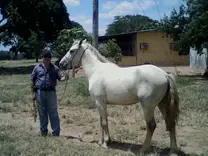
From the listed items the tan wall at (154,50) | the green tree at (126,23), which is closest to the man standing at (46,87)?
the tan wall at (154,50)

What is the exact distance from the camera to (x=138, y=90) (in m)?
5.95

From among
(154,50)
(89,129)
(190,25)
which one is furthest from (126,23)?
(89,129)

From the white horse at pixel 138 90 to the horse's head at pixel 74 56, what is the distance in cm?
31

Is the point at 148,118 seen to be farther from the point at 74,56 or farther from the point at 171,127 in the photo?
the point at 74,56

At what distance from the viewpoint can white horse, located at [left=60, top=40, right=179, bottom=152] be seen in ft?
19.2

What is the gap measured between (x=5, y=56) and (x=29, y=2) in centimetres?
5807

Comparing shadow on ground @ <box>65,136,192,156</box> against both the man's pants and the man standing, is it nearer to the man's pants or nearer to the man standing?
the man's pants

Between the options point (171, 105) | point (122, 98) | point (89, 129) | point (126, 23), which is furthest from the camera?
point (126, 23)

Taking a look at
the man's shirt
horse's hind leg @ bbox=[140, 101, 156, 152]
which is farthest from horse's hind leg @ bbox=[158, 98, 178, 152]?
the man's shirt

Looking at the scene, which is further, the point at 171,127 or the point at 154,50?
the point at 154,50

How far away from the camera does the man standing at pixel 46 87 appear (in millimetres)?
6984

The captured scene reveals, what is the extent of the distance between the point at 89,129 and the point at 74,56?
6.09 ft

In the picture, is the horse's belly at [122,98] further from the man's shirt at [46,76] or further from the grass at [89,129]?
the man's shirt at [46,76]

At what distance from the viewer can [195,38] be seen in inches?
773
